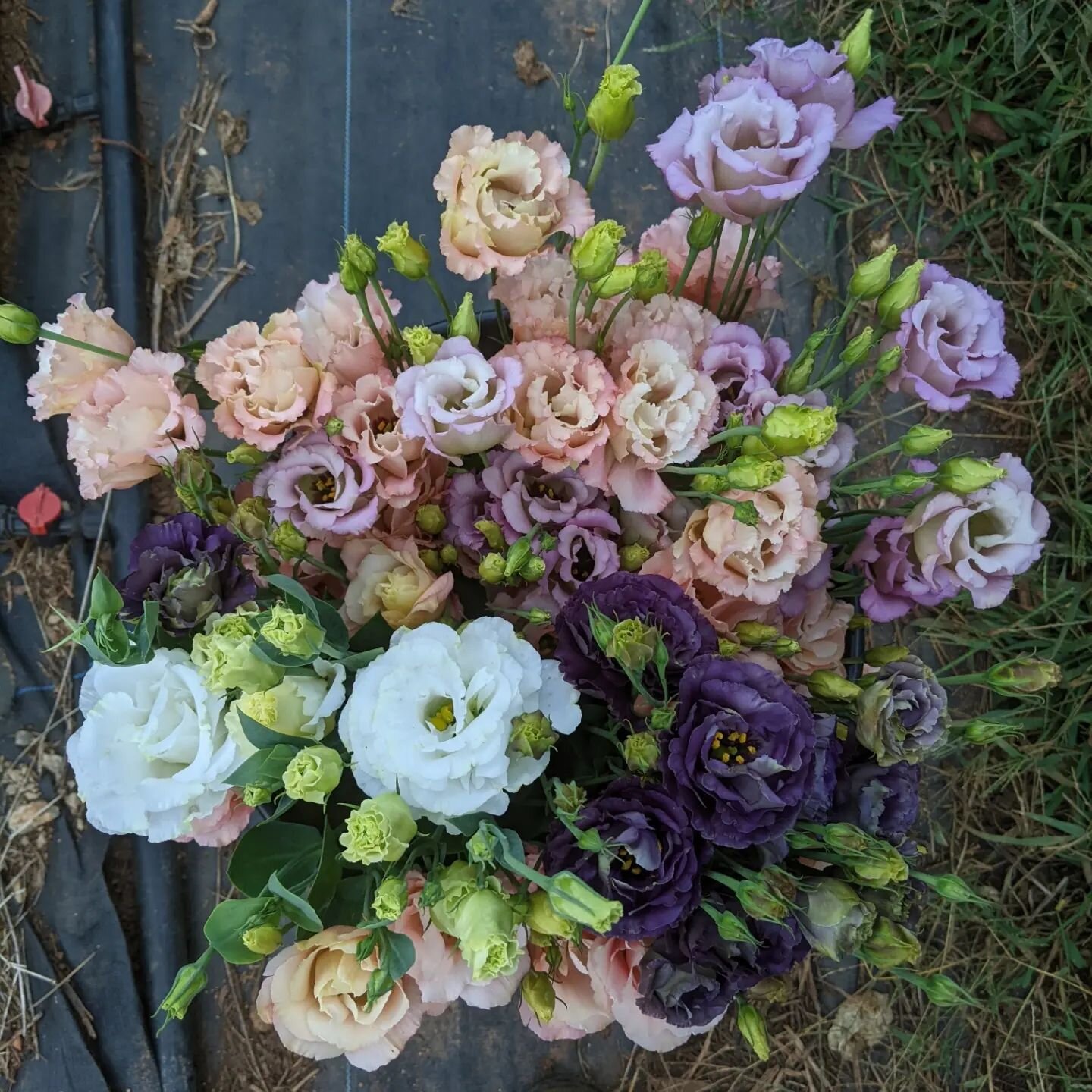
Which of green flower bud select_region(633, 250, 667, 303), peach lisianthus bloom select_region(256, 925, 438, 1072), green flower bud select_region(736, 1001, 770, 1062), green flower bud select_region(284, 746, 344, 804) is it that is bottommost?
peach lisianthus bloom select_region(256, 925, 438, 1072)

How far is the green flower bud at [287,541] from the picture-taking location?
1.72 ft

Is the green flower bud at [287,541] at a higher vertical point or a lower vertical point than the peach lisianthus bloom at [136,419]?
lower

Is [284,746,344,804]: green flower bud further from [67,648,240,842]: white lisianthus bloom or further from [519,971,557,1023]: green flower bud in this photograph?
[519,971,557,1023]: green flower bud

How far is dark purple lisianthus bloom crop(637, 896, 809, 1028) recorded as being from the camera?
467mm

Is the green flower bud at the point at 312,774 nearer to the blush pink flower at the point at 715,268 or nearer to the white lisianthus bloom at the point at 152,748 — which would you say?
the white lisianthus bloom at the point at 152,748

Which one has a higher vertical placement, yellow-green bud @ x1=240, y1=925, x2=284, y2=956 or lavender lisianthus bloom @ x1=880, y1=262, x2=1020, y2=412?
lavender lisianthus bloom @ x1=880, y1=262, x2=1020, y2=412

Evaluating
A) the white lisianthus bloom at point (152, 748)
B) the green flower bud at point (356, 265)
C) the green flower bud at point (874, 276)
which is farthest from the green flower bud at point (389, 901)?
the green flower bud at point (874, 276)

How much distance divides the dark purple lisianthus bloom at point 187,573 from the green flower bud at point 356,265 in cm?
16

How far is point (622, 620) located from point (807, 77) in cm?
32

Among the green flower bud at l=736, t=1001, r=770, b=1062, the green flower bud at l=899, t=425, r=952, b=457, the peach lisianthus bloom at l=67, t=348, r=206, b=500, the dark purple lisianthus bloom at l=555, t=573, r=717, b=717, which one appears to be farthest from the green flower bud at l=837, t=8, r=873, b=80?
the green flower bud at l=736, t=1001, r=770, b=1062

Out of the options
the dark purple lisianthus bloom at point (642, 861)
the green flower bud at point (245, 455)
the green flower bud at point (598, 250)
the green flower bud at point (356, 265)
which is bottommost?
the dark purple lisianthus bloom at point (642, 861)

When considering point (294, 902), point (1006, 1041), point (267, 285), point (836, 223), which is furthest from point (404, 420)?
point (1006, 1041)

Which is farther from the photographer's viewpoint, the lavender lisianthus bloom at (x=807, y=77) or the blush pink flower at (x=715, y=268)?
the blush pink flower at (x=715, y=268)

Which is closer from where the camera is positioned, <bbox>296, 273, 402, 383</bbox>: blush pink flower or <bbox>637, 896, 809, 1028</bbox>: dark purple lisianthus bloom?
<bbox>637, 896, 809, 1028</bbox>: dark purple lisianthus bloom
